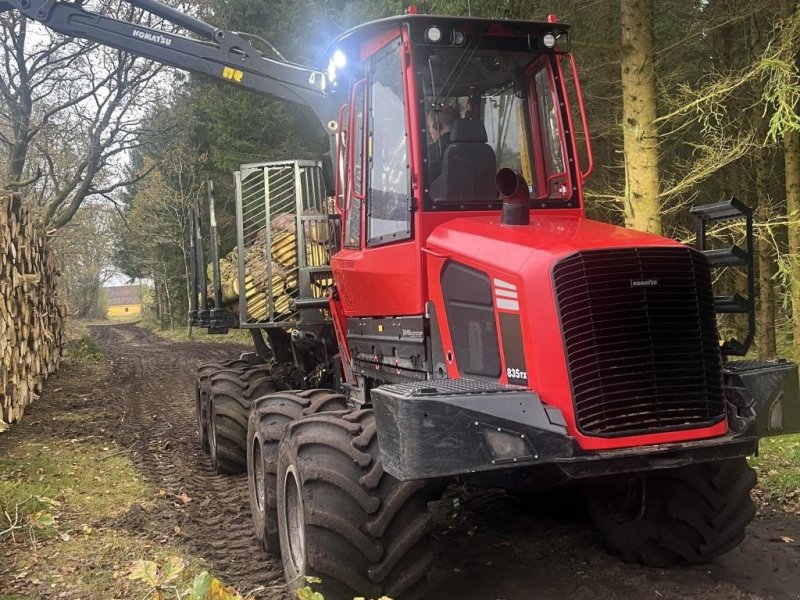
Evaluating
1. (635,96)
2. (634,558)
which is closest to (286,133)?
(635,96)

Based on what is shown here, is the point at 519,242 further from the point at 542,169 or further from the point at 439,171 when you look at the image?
the point at 542,169

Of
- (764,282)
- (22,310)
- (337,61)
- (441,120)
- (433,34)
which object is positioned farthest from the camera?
(764,282)

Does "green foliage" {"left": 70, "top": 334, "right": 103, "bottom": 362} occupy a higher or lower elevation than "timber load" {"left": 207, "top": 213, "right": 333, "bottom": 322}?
lower

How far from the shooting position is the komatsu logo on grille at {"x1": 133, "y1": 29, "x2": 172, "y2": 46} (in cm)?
852

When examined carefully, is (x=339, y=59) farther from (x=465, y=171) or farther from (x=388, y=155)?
(x=465, y=171)

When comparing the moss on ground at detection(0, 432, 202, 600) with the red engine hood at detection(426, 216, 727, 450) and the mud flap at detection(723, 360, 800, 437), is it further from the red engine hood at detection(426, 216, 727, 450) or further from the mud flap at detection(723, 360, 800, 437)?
the mud flap at detection(723, 360, 800, 437)

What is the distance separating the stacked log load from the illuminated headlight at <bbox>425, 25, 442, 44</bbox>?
652cm

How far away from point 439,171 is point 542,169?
814 mm

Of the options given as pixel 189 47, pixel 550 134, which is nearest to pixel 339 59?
pixel 550 134

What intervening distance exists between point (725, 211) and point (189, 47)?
629cm

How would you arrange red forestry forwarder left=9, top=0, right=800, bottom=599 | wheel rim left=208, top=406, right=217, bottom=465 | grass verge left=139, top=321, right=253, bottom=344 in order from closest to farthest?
red forestry forwarder left=9, top=0, right=800, bottom=599, wheel rim left=208, top=406, right=217, bottom=465, grass verge left=139, top=321, right=253, bottom=344

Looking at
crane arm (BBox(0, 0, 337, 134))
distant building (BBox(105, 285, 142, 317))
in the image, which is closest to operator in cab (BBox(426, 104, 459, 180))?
crane arm (BBox(0, 0, 337, 134))

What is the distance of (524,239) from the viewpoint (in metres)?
3.91

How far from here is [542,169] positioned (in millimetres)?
4910
